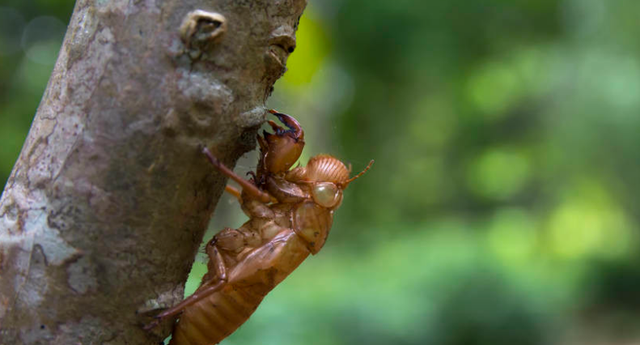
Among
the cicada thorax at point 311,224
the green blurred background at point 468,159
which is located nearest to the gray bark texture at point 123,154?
the cicada thorax at point 311,224

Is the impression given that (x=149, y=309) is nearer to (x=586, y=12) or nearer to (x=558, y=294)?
(x=558, y=294)

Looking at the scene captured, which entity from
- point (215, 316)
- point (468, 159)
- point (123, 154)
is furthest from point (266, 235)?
point (468, 159)

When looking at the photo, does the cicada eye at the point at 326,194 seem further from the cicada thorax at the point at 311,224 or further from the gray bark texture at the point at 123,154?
the gray bark texture at the point at 123,154

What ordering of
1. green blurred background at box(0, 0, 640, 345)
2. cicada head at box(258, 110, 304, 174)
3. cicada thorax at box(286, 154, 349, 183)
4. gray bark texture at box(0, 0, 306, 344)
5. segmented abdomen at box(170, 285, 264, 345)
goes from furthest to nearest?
green blurred background at box(0, 0, 640, 345), cicada thorax at box(286, 154, 349, 183), cicada head at box(258, 110, 304, 174), segmented abdomen at box(170, 285, 264, 345), gray bark texture at box(0, 0, 306, 344)

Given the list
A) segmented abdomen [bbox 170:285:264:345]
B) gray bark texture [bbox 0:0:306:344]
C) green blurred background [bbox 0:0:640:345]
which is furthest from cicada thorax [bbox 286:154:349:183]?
green blurred background [bbox 0:0:640:345]

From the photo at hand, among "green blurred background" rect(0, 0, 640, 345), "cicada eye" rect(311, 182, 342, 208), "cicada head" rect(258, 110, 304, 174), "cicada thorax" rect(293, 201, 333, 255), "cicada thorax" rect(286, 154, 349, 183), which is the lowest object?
"green blurred background" rect(0, 0, 640, 345)

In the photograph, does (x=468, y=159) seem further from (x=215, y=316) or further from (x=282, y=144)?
(x=215, y=316)

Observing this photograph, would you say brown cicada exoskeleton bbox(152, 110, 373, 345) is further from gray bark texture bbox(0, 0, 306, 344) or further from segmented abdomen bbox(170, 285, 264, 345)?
Answer: gray bark texture bbox(0, 0, 306, 344)
